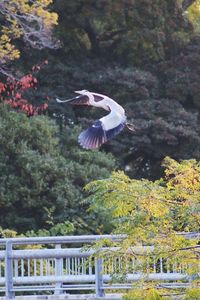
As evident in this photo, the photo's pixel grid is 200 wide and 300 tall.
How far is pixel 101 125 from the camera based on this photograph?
1309 cm

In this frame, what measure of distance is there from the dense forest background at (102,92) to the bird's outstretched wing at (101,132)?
31.2ft

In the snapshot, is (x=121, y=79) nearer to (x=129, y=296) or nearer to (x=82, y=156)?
(x=82, y=156)

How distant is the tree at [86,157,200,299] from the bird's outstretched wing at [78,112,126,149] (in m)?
1.51

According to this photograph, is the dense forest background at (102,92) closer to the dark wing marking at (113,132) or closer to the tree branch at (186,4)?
the tree branch at (186,4)

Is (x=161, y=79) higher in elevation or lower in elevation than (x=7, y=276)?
lower

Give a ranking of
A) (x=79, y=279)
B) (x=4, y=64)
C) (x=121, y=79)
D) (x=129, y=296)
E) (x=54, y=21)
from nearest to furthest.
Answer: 1. (x=129, y=296)
2. (x=79, y=279)
3. (x=54, y=21)
4. (x=4, y=64)
5. (x=121, y=79)

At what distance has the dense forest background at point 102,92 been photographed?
22.8 meters

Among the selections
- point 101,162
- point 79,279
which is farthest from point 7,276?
point 101,162

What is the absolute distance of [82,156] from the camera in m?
23.8

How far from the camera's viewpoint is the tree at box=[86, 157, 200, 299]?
11.1 metres

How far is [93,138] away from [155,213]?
86.7 inches

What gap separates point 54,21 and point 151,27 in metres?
5.51

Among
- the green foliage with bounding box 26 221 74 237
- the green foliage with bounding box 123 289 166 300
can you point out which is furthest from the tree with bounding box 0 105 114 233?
the green foliage with bounding box 123 289 166 300

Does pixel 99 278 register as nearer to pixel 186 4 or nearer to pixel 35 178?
pixel 35 178
